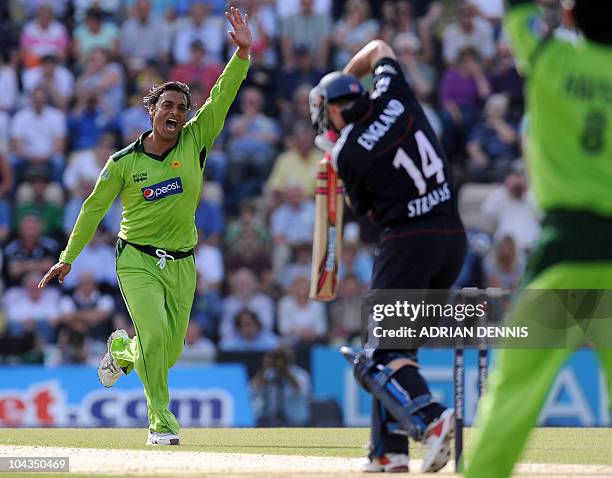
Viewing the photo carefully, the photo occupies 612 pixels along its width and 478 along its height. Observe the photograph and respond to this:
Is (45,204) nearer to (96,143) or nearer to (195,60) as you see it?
(96,143)

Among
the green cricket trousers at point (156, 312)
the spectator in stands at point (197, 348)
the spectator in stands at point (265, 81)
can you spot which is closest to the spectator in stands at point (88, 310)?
the spectator in stands at point (197, 348)

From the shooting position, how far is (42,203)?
1719 centimetres

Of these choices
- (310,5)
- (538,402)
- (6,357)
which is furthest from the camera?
(310,5)

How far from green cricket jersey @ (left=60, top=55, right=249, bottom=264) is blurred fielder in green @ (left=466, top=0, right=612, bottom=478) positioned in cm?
541

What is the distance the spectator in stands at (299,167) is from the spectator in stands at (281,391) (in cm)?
321

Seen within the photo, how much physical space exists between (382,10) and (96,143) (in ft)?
15.7

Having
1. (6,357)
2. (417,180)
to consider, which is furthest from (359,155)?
(6,357)

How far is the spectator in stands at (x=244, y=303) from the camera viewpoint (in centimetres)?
1636

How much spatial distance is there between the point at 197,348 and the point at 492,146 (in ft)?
17.5

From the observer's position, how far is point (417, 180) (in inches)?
298

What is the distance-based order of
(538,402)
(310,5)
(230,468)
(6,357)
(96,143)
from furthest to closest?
(310,5)
(96,143)
(6,357)
(230,468)
(538,402)

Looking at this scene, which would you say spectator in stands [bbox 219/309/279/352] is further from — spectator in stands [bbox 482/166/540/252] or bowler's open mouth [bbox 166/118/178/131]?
bowler's open mouth [bbox 166/118/178/131]

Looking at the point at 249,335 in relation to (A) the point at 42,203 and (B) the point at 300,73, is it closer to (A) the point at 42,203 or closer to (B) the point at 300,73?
(A) the point at 42,203

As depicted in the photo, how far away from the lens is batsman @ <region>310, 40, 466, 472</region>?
7457 mm
